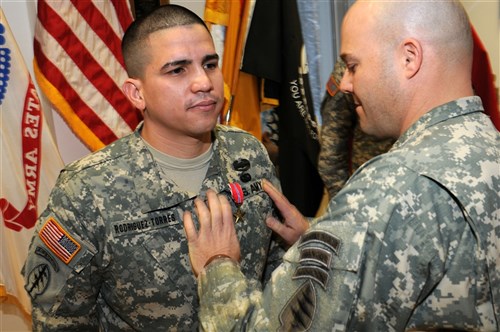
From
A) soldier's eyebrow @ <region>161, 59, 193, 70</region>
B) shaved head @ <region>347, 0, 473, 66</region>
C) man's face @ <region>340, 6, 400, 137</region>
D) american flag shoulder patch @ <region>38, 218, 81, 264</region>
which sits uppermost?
shaved head @ <region>347, 0, 473, 66</region>

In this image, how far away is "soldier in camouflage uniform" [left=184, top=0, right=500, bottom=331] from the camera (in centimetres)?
99

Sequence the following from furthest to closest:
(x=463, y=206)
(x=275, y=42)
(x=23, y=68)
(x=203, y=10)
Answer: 1. (x=203, y=10)
2. (x=275, y=42)
3. (x=23, y=68)
4. (x=463, y=206)

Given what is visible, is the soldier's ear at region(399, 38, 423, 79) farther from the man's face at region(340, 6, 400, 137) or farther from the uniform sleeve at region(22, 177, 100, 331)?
the uniform sleeve at region(22, 177, 100, 331)

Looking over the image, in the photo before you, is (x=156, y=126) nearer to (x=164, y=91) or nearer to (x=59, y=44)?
(x=164, y=91)

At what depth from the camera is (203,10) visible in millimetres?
2727

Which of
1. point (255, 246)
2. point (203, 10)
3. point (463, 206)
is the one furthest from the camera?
point (203, 10)

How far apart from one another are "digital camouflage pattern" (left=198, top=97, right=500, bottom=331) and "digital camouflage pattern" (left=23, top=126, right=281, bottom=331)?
555 millimetres

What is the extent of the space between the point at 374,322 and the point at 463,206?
27 cm

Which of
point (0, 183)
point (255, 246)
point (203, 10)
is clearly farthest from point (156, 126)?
point (203, 10)

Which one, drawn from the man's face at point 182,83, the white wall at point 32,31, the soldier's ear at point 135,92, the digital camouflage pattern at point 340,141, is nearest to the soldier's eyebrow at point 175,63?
the man's face at point 182,83

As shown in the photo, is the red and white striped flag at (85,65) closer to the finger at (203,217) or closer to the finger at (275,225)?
the finger at (275,225)

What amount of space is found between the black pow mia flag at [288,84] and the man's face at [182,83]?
93cm

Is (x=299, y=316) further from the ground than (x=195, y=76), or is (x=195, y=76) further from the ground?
(x=195, y=76)

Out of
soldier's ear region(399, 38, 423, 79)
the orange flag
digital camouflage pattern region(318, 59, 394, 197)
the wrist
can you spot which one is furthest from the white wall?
the wrist
